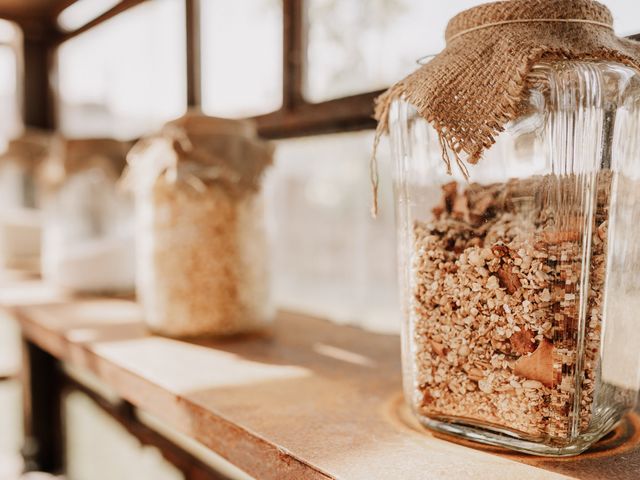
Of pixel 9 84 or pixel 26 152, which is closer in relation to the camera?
pixel 26 152

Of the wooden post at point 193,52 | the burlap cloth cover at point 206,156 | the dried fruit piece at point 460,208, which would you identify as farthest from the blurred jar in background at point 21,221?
the dried fruit piece at point 460,208

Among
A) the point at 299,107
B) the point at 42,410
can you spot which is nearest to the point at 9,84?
the point at 42,410

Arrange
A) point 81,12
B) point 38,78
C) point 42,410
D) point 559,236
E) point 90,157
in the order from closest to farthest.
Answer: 1. point 559,236
2. point 90,157
3. point 42,410
4. point 81,12
5. point 38,78

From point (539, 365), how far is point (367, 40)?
69 centimetres

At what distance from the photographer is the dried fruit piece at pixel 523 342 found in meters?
0.41

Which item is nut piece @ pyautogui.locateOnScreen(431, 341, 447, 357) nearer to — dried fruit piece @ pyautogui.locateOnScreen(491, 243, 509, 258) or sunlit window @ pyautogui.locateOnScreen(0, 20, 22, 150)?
dried fruit piece @ pyautogui.locateOnScreen(491, 243, 509, 258)

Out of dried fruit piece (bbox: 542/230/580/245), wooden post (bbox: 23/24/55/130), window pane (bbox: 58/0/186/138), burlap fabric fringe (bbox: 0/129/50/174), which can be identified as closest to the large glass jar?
dried fruit piece (bbox: 542/230/580/245)

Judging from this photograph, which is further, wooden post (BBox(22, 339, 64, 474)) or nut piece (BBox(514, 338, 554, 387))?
wooden post (BBox(22, 339, 64, 474))

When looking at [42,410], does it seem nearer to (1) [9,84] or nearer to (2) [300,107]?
(2) [300,107]

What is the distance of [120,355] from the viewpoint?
0.72m

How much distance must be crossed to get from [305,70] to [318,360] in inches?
21.6

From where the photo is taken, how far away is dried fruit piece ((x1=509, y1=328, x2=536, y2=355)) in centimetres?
41

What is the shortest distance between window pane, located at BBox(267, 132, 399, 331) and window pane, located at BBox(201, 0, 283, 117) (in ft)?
0.39

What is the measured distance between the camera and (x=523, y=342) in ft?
1.34
